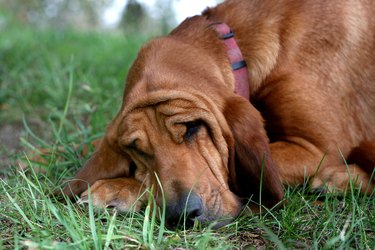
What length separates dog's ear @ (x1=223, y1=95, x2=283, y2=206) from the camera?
2.95m

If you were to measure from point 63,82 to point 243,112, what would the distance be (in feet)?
9.80

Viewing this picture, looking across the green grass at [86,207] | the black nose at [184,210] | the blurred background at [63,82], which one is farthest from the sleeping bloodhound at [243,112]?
the blurred background at [63,82]

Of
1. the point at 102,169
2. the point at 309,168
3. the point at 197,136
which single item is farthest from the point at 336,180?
the point at 102,169

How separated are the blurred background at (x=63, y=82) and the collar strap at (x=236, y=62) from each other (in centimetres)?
127

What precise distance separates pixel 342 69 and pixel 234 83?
68 cm

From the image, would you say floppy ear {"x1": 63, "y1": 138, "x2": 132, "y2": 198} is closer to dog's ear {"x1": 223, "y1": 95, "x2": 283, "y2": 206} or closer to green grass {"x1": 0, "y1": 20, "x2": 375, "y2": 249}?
green grass {"x1": 0, "y1": 20, "x2": 375, "y2": 249}

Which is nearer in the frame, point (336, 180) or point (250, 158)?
point (250, 158)

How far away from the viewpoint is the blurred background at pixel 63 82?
14.7 feet

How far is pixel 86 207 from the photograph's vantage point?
310 centimetres

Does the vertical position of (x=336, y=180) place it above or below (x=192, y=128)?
below

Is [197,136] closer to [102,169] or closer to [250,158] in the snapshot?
[250,158]

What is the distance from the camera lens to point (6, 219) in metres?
2.81

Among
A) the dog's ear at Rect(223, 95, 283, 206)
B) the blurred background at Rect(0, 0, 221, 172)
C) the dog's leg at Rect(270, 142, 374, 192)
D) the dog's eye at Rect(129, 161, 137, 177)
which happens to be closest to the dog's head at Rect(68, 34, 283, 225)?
the dog's ear at Rect(223, 95, 283, 206)

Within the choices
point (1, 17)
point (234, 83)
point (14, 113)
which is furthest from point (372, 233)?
point (1, 17)
